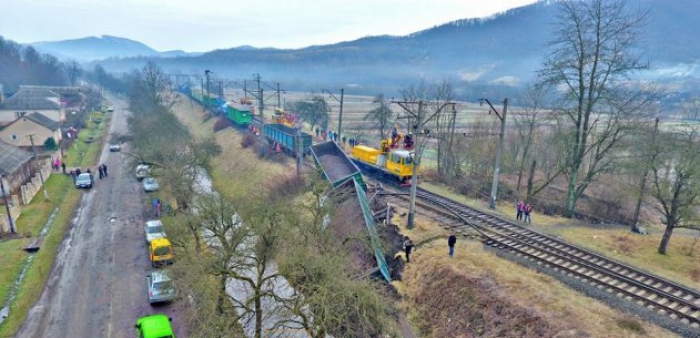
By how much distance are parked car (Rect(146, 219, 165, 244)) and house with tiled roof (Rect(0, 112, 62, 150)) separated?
101 feet

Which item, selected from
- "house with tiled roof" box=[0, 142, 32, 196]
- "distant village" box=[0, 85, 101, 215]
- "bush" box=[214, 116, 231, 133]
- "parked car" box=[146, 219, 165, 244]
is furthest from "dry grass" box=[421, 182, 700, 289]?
"bush" box=[214, 116, 231, 133]

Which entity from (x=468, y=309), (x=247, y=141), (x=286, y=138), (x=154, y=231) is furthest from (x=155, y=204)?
(x=468, y=309)

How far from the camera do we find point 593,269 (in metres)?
16.2

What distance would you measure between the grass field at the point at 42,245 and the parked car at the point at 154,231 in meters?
4.63

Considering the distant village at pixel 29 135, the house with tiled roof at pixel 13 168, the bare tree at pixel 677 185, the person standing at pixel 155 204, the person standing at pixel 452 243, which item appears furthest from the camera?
the distant village at pixel 29 135

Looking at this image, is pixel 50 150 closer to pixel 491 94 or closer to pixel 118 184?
pixel 118 184

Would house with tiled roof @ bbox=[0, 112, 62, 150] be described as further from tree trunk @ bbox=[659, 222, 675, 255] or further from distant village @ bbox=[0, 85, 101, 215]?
tree trunk @ bbox=[659, 222, 675, 255]

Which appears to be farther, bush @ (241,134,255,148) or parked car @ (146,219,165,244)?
bush @ (241,134,255,148)

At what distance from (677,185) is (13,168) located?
41.3 meters

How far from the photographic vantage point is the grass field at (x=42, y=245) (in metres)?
17.0

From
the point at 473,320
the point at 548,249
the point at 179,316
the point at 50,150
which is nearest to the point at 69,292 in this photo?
the point at 179,316

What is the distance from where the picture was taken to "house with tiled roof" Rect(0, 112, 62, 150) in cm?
4453

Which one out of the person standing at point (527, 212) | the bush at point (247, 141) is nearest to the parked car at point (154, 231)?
the bush at point (247, 141)

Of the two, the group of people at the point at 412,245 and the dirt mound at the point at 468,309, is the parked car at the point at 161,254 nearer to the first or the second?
the group of people at the point at 412,245
